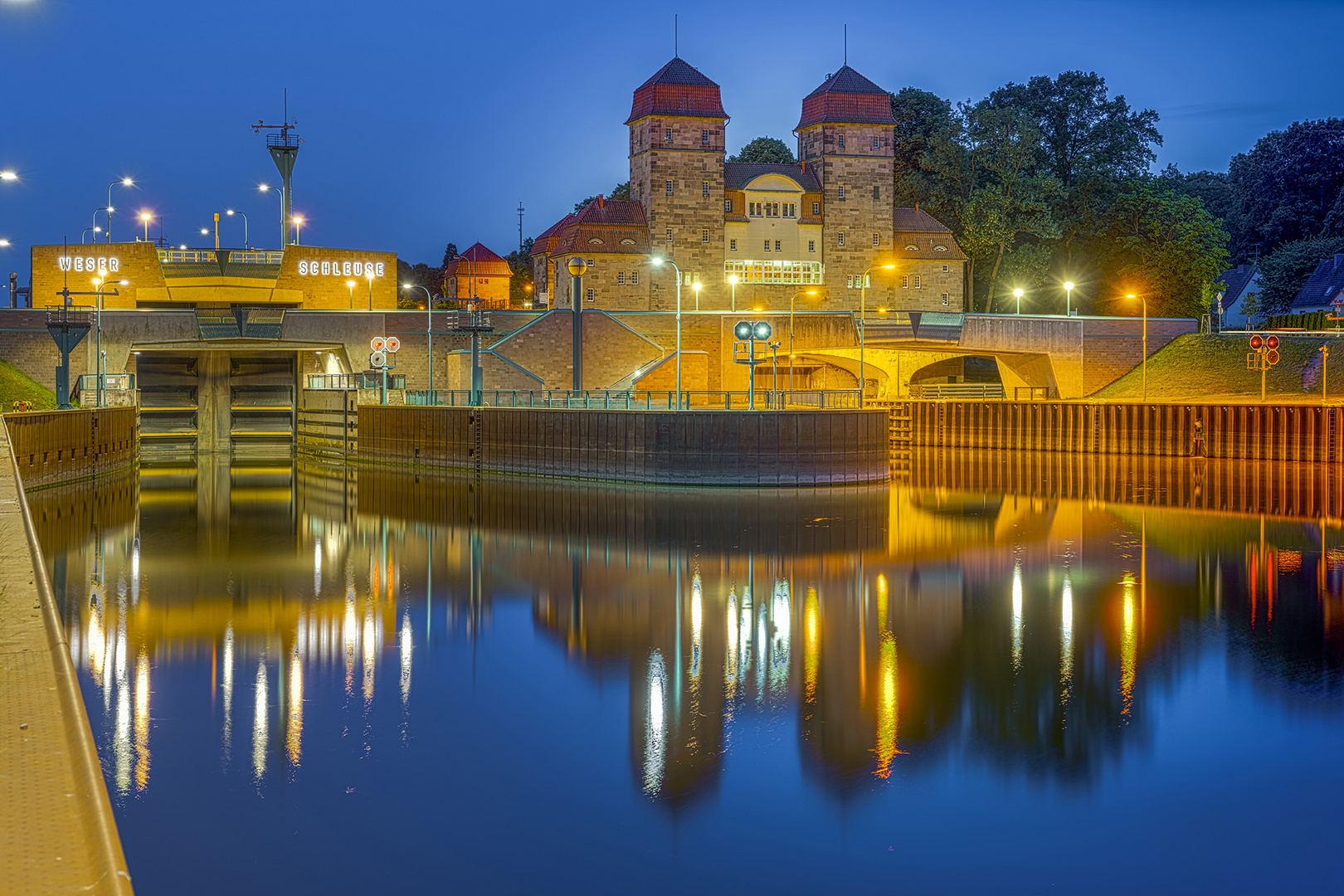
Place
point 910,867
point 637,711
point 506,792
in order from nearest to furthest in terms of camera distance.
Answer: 1. point 910,867
2. point 506,792
3. point 637,711

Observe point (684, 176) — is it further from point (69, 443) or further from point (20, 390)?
point (69, 443)

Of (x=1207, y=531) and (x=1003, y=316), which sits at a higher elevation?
(x=1003, y=316)

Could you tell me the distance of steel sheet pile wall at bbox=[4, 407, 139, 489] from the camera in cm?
3650

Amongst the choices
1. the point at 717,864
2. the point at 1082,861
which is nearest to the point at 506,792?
the point at 717,864

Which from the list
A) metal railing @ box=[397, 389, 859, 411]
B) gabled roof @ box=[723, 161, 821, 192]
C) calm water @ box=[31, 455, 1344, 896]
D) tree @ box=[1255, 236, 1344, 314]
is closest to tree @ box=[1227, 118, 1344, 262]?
tree @ box=[1255, 236, 1344, 314]

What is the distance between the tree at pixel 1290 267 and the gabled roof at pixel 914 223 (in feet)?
71.3

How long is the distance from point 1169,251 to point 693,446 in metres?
54.7

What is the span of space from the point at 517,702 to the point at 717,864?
5.81 meters

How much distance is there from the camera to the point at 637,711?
15562 millimetres

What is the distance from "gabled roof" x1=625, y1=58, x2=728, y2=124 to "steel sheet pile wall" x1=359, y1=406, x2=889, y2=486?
37.6 m

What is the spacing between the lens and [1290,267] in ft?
274

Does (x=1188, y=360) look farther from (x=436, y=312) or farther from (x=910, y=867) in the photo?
(x=910, y=867)

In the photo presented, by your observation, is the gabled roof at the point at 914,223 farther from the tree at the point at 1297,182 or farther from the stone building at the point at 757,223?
the tree at the point at 1297,182

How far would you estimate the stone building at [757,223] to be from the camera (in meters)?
79.7
